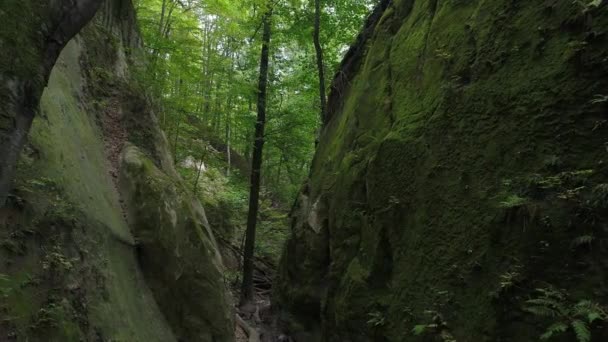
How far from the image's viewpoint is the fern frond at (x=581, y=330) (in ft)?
11.1

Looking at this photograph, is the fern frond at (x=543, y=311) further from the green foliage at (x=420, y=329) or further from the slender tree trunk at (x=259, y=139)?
the slender tree trunk at (x=259, y=139)

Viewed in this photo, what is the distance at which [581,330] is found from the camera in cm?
346

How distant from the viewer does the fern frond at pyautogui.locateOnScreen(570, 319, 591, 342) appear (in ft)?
11.1

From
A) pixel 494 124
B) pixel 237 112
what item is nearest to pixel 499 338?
pixel 494 124

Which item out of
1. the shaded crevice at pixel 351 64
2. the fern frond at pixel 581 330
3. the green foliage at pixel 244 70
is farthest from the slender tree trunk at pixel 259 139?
the fern frond at pixel 581 330

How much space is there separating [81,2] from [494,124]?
5.04 m

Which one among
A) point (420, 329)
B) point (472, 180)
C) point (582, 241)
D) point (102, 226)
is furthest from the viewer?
point (102, 226)

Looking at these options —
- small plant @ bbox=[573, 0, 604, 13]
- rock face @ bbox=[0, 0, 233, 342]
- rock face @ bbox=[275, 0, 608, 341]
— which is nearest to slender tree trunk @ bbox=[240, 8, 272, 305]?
rock face @ bbox=[0, 0, 233, 342]

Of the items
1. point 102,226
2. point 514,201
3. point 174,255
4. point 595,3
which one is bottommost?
point 174,255

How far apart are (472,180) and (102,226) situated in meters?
5.84

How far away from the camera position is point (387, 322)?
6258 millimetres

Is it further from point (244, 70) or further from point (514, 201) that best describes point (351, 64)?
point (514, 201)

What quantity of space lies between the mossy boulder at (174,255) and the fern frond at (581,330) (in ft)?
21.7

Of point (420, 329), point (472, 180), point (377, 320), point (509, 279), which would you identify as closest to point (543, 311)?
point (509, 279)
